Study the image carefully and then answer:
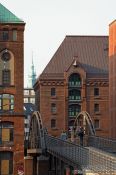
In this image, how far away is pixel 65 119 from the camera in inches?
3863

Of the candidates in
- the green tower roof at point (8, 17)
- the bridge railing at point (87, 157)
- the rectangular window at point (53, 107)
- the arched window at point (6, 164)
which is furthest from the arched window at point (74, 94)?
the bridge railing at point (87, 157)

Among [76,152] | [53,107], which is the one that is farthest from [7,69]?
[53,107]

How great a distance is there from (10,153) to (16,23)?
14876 mm

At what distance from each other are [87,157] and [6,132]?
111 ft

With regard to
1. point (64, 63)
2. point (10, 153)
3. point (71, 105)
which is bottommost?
point (10, 153)

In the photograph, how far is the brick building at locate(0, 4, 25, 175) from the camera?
6575 centimetres

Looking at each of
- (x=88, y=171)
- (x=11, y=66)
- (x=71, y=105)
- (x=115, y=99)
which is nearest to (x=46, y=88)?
(x=71, y=105)

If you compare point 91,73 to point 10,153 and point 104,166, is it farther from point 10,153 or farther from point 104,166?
point 104,166

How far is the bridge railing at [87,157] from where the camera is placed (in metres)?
26.3

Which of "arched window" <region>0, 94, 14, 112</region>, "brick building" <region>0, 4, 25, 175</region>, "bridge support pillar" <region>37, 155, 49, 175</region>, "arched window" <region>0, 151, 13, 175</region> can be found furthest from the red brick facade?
"bridge support pillar" <region>37, 155, 49, 175</region>

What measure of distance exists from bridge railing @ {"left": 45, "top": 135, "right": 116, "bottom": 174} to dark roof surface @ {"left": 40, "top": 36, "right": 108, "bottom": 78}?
46547 mm

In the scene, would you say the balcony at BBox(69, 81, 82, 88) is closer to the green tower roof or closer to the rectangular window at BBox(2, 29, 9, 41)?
the green tower roof

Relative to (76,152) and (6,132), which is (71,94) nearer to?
(6,132)

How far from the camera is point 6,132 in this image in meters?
66.1
